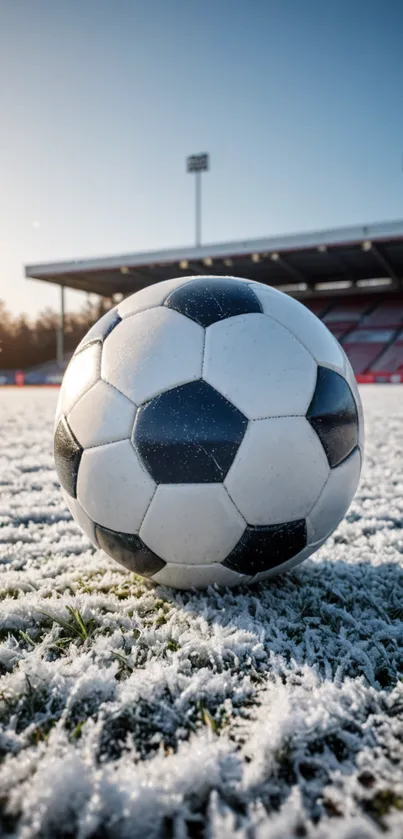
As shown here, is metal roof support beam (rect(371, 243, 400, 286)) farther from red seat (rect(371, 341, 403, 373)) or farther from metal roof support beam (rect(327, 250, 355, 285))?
red seat (rect(371, 341, 403, 373))

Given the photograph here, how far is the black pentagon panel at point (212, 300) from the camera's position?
142 centimetres

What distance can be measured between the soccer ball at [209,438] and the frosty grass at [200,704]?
17 centimetres

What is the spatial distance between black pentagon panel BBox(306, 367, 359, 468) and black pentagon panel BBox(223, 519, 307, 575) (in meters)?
0.20

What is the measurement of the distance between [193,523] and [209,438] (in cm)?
21

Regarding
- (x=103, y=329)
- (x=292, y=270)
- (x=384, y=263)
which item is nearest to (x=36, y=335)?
(x=292, y=270)

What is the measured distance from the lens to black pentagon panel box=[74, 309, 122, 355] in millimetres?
1516

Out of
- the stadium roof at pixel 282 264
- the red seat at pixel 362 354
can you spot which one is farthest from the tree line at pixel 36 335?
the red seat at pixel 362 354

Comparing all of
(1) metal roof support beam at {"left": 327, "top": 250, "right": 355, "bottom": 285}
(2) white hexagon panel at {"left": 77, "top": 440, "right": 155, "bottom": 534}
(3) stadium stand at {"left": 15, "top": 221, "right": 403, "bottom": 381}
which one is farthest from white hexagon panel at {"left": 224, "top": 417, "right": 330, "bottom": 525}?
(1) metal roof support beam at {"left": 327, "top": 250, "right": 355, "bottom": 285}

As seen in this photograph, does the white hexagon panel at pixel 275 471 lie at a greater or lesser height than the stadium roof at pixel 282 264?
greater

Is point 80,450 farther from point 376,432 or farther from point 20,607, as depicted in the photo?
point 376,432

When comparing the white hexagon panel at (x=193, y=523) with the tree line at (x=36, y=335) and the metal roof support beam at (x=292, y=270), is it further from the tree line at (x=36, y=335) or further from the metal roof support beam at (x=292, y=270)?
the tree line at (x=36, y=335)

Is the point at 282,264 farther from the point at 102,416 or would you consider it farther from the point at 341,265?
the point at 102,416

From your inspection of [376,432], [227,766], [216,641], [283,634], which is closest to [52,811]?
[227,766]

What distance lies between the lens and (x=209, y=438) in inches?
50.4
